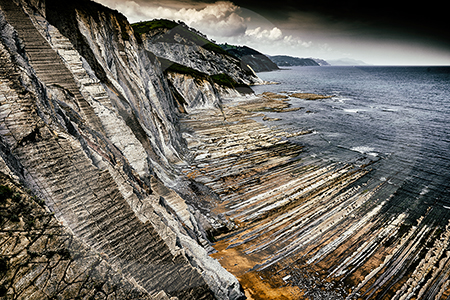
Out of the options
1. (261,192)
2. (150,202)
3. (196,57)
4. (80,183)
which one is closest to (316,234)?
(261,192)

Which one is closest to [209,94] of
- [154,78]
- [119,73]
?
[154,78]

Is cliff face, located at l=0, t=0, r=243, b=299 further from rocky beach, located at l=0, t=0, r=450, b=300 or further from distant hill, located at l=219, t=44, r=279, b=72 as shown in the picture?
distant hill, located at l=219, t=44, r=279, b=72

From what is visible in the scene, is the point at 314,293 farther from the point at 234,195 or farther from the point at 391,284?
the point at 234,195

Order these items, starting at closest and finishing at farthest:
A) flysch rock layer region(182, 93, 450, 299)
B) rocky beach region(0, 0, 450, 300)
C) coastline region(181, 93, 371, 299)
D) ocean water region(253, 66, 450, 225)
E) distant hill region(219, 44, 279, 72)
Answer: rocky beach region(0, 0, 450, 300) < flysch rock layer region(182, 93, 450, 299) < coastline region(181, 93, 371, 299) < ocean water region(253, 66, 450, 225) < distant hill region(219, 44, 279, 72)

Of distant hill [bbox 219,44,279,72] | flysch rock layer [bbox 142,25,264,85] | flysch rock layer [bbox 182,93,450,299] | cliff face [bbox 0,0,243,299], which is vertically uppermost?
distant hill [bbox 219,44,279,72]

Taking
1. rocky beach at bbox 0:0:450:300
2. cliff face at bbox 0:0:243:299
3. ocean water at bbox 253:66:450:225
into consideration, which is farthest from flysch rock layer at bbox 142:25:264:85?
cliff face at bbox 0:0:243:299

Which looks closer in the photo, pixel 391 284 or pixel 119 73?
pixel 391 284

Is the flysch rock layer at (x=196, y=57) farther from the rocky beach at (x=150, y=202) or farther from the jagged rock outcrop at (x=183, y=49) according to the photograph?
the rocky beach at (x=150, y=202)

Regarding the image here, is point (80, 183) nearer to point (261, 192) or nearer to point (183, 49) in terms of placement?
point (261, 192)
